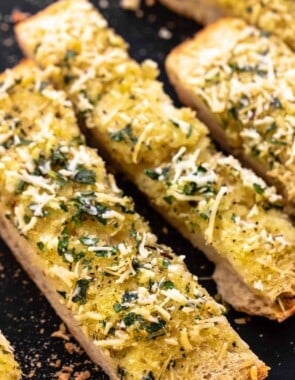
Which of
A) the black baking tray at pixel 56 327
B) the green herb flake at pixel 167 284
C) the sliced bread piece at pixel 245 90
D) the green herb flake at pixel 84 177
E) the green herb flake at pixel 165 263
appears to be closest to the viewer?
the green herb flake at pixel 167 284

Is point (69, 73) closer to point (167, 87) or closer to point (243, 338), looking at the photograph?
point (167, 87)

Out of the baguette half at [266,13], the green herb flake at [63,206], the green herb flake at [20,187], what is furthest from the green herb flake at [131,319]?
the baguette half at [266,13]

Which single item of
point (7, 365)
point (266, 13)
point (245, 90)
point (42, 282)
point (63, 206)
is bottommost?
point (42, 282)

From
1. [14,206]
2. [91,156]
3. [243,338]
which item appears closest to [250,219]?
[243,338]

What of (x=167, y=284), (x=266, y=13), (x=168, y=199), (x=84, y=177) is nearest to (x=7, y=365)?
(x=167, y=284)

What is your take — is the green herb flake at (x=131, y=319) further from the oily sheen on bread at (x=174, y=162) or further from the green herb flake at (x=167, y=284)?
the oily sheen on bread at (x=174, y=162)

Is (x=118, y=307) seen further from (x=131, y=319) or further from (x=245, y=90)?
(x=245, y=90)
